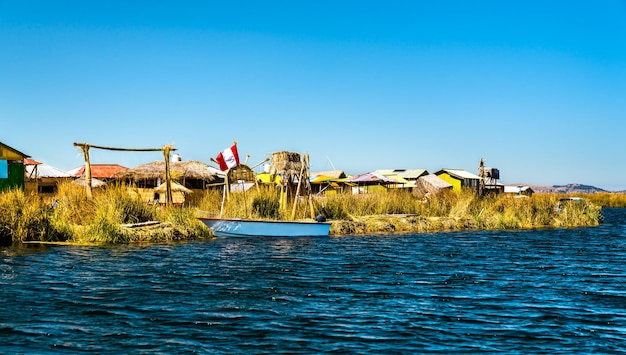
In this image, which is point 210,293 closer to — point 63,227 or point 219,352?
point 219,352

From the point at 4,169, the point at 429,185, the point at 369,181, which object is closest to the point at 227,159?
the point at 4,169

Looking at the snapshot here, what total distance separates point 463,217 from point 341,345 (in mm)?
30701

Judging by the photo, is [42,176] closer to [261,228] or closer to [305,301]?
[261,228]

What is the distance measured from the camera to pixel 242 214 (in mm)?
30109

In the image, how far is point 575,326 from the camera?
11781mm

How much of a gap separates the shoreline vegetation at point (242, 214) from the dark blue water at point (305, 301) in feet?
7.16

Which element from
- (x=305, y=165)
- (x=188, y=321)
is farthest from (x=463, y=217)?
(x=188, y=321)

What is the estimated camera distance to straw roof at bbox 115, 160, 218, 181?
4659cm

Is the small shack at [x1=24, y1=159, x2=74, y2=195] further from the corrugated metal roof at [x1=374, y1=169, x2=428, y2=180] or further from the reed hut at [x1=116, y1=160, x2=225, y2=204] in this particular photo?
the corrugated metal roof at [x1=374, y1=169, x2=428, y2=180]

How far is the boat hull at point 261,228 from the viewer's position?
91.2 feet

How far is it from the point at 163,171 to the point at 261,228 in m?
20.4

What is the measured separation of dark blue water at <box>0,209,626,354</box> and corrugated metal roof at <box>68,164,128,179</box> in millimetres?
34368

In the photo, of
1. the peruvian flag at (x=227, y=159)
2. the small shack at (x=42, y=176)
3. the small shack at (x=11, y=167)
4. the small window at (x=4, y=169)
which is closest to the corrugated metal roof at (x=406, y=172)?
the small shack at (x=42, y=176)

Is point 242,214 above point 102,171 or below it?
below
